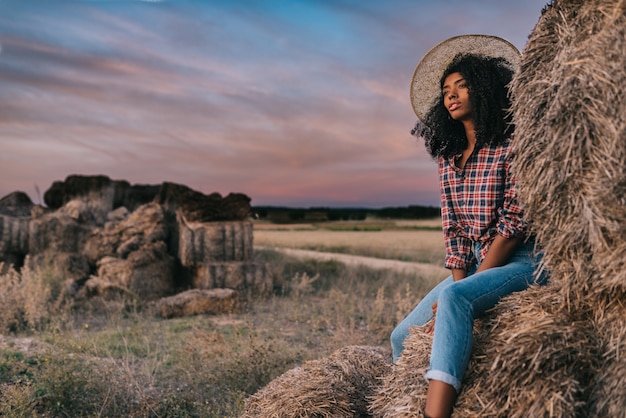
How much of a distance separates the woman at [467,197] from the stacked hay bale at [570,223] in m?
0.18

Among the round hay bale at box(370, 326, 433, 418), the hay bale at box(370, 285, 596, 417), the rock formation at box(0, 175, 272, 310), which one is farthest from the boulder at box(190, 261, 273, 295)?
the hay bale at box(370, 285, 596, 417)

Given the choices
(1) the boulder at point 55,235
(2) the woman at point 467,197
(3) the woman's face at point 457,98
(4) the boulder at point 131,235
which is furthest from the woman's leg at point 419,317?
(1) the boulder at point 55,235

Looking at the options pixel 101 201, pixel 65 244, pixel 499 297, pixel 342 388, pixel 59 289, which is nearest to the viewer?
pixel 499 297

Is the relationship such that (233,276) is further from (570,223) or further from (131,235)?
(570,223)

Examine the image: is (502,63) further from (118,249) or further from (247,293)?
(118,249)

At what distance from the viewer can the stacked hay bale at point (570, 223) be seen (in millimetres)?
2465

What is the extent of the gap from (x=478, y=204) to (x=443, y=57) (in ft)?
3.53

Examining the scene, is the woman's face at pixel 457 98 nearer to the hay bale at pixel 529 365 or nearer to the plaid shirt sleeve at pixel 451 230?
the plaid shirt sleeve at pixel 451 230

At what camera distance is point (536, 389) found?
2.62 m

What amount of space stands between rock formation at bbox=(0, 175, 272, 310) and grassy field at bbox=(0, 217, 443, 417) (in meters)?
0.47

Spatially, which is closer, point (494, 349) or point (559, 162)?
point (559, 162)

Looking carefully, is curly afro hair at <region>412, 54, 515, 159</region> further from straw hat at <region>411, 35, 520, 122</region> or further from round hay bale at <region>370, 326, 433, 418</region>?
round hay bale at <region>370, 326, 433, 418</region>

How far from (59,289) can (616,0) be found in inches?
383

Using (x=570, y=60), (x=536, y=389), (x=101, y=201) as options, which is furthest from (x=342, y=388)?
(x=101, y=201)
